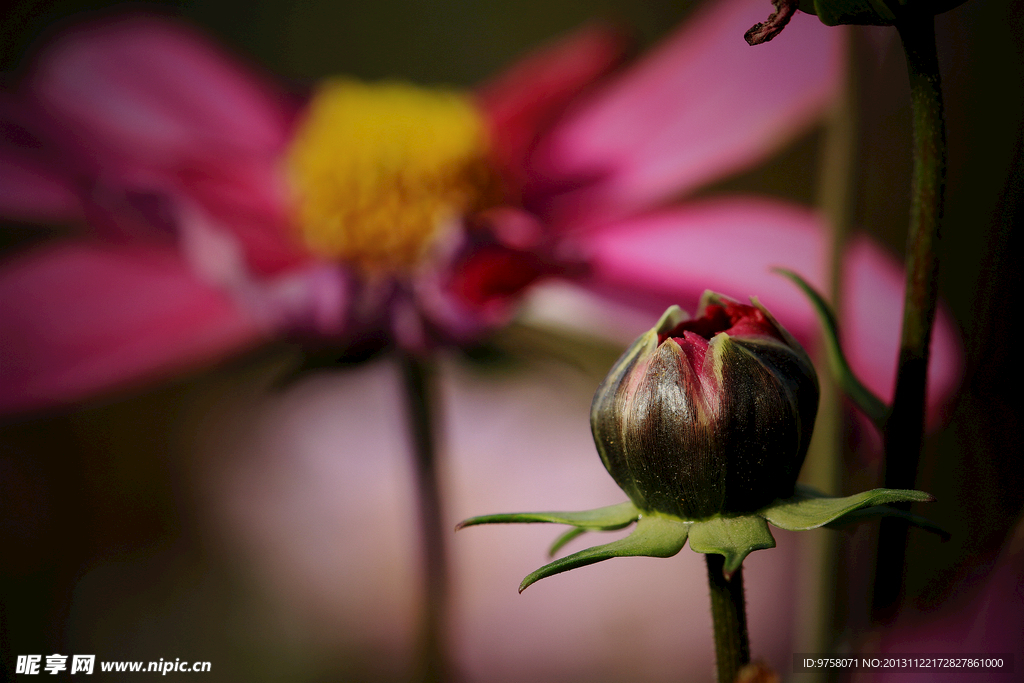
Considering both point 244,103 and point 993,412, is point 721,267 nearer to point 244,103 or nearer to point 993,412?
point 993,412

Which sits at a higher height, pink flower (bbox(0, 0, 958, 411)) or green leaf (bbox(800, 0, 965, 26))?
pink flower (bbox(0, 0, 958, 411))

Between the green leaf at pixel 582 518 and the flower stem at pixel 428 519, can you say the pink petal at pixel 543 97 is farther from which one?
the green leaf at pixel 582 518

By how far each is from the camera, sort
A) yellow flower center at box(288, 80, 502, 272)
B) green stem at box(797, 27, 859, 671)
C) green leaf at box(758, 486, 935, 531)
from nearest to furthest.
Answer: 1. green leaf at box(758, 486, 935, 531)
2. green stem at box(797, 27, 859, 671)
3. yellow flower center at box(288, 80, 502, 272)

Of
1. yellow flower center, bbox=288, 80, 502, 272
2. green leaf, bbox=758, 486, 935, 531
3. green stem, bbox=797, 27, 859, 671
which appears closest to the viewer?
green leaf, bbox=758, 486, 935, 531

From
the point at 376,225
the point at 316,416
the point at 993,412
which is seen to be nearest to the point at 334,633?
the point at 316,416

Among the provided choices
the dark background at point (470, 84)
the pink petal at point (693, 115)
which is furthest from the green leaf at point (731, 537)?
the pink petal at point (693, 115)

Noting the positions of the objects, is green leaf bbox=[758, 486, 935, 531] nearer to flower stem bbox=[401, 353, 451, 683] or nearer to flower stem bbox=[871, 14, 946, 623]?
flower stem bbox=[871, 14, 946, 623]

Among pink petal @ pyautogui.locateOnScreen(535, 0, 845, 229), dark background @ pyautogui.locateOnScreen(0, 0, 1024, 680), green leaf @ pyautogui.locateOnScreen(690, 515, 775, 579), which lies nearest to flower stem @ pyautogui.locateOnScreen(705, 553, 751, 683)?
green leaf @ pyautogui.locateOnScreen(690, 515, 775, 579)

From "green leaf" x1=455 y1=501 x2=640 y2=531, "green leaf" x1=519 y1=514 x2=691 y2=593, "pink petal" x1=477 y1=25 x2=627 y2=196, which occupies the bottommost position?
"green leaf" x1=519 y1=514 x2=691 y2=593
